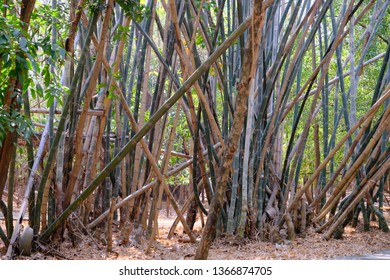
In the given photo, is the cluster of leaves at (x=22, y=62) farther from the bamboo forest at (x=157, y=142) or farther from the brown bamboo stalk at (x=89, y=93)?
the brown bamboo stalk at (x=89, y=93)

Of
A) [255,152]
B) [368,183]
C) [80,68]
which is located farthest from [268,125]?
[80,68]

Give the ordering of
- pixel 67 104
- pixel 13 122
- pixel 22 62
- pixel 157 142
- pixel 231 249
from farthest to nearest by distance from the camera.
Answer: pixel 157 142
pixel 231 249
pixel 67 104
pixel 13 122
pixel 22 62

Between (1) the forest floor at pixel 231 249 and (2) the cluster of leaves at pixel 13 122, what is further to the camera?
(1) the forest floor at pixel 231 249

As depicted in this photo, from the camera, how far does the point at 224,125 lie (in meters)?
5.07

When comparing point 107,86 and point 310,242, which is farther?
point 310,242

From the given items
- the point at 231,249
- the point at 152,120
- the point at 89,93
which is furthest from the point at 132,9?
the point at 231,249

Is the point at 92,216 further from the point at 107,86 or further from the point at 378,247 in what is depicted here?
the point at 378,247

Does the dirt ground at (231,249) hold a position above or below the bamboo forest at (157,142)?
below

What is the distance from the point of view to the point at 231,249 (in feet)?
14.9

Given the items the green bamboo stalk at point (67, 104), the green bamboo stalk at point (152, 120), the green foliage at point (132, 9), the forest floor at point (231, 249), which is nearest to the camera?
the green bamboo stalk at point (152, 120)

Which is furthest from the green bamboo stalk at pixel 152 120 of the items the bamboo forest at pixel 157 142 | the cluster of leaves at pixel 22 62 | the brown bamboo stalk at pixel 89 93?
the cluster of leaves at pixel 22 62

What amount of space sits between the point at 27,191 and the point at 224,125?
1.73 meters

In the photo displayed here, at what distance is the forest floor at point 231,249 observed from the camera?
4.18 metres

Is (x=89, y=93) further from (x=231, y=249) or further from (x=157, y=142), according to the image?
(x=231, y=249)
